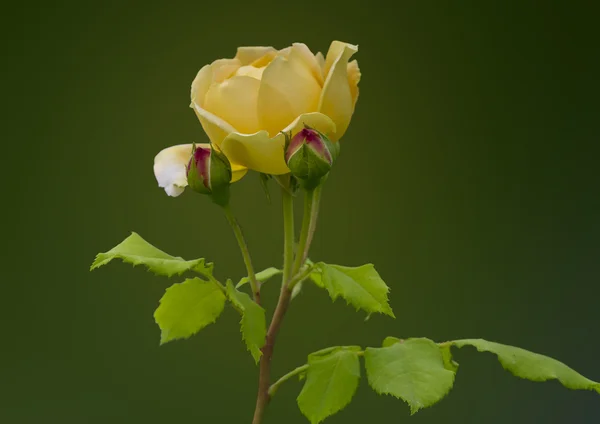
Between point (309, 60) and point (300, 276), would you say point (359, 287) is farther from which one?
point (309, 60)

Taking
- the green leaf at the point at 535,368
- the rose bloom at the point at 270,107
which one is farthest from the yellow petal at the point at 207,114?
the green leaf at the point at 535,368

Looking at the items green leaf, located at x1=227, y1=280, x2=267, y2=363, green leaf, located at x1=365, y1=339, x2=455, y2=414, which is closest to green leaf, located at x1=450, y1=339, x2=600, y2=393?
green leaf, located at x1=365, y1=339, x2=455, y2=414

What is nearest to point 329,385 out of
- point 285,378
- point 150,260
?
point 285,378

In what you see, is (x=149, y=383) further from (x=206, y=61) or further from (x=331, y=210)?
(x=206, y=61)

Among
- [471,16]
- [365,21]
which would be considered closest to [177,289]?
[365,21]

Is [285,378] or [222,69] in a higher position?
[222,69]

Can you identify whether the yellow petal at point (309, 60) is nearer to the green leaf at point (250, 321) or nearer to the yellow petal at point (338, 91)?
the yellow petal at point (338, 91)
